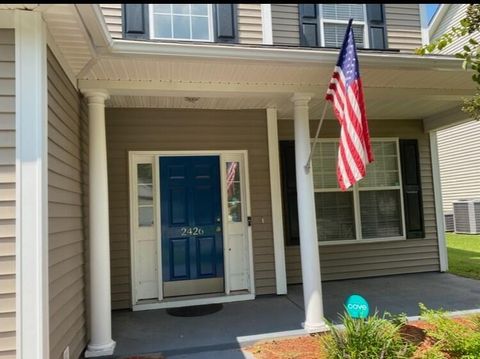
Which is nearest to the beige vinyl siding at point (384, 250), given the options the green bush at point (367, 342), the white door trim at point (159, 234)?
the white door trim at point (159, 234)

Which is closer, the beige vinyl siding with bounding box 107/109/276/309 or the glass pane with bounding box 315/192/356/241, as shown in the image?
the beige vinyl siding with bounding box 107/109/276/309

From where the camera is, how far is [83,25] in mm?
2725

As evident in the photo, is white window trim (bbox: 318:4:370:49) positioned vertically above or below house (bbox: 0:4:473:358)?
above

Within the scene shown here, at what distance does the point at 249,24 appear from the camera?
17.5ft

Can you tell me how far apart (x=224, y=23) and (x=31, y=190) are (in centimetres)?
362

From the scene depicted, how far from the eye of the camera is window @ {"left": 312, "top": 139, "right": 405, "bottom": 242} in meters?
6.19

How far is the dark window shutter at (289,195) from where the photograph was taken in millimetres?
5879

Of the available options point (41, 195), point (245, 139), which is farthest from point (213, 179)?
point (41, 195)

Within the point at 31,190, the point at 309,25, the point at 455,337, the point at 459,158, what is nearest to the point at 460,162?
the point at 459,158

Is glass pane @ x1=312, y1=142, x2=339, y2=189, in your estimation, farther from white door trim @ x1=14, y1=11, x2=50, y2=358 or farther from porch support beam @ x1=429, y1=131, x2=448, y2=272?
white door trim @ x1=14, y1=11, x2=50, y2=358

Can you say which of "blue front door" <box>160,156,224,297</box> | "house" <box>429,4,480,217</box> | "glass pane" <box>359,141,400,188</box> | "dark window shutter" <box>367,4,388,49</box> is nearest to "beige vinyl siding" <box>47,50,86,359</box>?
"blue front door" <box>160,156,224,297</box>

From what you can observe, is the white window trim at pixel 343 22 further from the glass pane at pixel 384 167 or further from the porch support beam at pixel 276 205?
the glass pane at pixel 384 167

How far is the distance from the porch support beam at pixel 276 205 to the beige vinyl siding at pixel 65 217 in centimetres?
244

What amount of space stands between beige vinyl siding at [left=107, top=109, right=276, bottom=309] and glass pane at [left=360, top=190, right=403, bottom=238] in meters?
1.90
